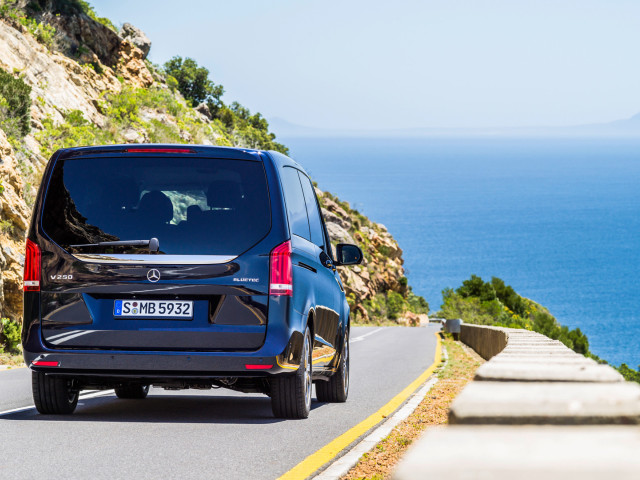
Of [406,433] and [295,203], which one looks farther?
[295,203]

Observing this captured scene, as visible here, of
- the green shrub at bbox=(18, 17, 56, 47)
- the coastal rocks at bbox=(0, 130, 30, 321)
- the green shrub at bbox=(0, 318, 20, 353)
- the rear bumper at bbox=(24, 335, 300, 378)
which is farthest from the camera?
the green shrub at bbox=(18, 17, 56, 47)

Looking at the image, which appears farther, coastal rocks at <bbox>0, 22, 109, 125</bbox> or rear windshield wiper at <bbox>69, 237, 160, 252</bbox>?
coastal rocks at <bbox>0, 22, 109, 125</bbox>

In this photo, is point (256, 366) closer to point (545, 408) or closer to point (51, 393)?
point (51, 393)

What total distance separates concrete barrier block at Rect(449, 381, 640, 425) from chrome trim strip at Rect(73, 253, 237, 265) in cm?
472

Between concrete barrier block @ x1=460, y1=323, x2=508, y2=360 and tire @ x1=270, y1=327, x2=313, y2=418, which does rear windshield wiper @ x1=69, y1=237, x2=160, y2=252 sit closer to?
tire @ x1=270, y1=327, x2=313, y2=418

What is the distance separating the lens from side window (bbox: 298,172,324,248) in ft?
30.0

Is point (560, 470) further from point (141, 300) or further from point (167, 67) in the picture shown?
point (167, 67)

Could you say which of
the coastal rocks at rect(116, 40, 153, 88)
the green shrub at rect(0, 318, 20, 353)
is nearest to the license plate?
the green shrub at rect(0, 318, 20, 353)

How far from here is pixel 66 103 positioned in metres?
35.0

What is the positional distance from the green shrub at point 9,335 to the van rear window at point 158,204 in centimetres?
857

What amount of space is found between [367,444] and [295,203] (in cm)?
222

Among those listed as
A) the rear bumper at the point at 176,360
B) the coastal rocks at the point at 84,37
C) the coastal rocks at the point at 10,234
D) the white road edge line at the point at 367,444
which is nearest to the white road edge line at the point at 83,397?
the rear bumper at the point at 176,360

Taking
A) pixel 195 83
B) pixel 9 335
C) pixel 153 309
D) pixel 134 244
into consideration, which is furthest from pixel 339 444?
pixel 195 83

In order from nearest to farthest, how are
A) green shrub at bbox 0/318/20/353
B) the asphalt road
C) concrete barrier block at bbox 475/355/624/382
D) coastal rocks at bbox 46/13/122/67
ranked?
concrete barrier block at bbox 475/355/624/382 < the asphalt road < green shrub at bbox 0/318/20/353 < coastal rocks at bbox 46/13/122/67
